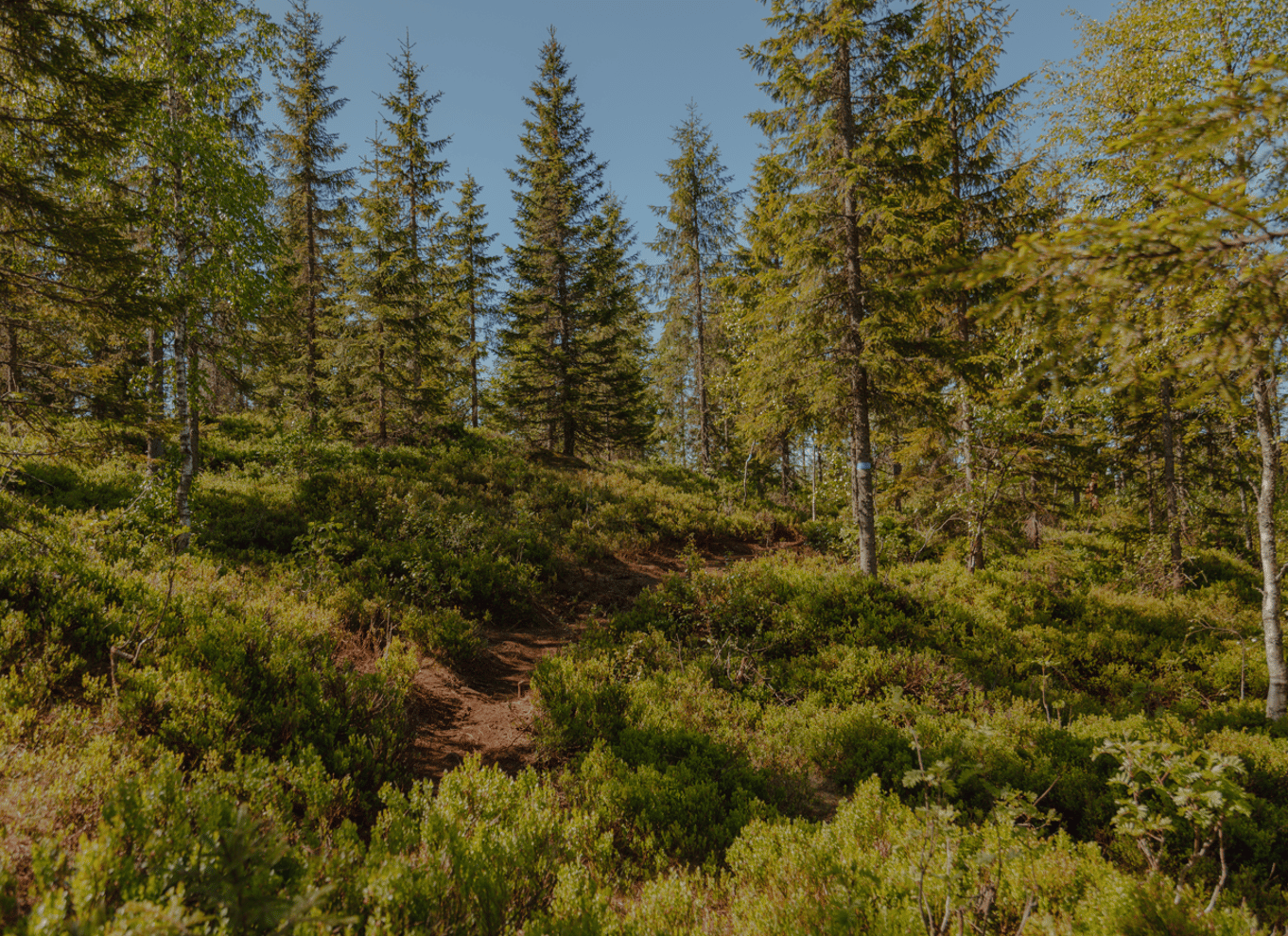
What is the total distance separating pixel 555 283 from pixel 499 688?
17.5 meters

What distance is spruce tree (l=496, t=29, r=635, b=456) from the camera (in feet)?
70.3

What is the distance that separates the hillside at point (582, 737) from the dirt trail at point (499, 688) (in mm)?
65

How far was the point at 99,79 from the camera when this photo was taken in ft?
20.4

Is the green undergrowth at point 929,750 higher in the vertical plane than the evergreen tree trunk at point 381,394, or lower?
lower

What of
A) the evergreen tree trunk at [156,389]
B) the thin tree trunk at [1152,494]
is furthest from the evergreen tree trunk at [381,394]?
the thin tree trunk at [1152,494]

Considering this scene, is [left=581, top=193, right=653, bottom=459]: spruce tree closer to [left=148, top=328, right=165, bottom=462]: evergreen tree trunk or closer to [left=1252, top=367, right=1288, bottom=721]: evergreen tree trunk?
[left=148, top=328, right=165, bottom=462]: evergreen tree trunk

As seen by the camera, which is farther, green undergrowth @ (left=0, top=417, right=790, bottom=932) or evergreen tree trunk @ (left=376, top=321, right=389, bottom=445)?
evergreen tree trunk @ (left=376, top=321, right=389, bottom=445)

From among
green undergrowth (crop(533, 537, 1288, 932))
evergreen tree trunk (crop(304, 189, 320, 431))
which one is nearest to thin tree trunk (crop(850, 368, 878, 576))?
green undergrowth (crop(533, 537, 1288, 932))

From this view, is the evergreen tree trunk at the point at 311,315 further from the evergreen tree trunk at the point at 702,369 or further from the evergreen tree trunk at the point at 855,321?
the evergreen tree trunk at the point at 855,321

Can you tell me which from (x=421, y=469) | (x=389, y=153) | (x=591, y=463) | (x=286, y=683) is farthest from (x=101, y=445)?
(x=389, y=153)

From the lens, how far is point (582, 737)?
6.72 meters

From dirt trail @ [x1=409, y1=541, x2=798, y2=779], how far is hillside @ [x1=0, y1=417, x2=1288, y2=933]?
7cm

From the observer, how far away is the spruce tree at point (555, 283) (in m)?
21.4

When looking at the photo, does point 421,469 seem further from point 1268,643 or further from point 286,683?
point 1268,643
